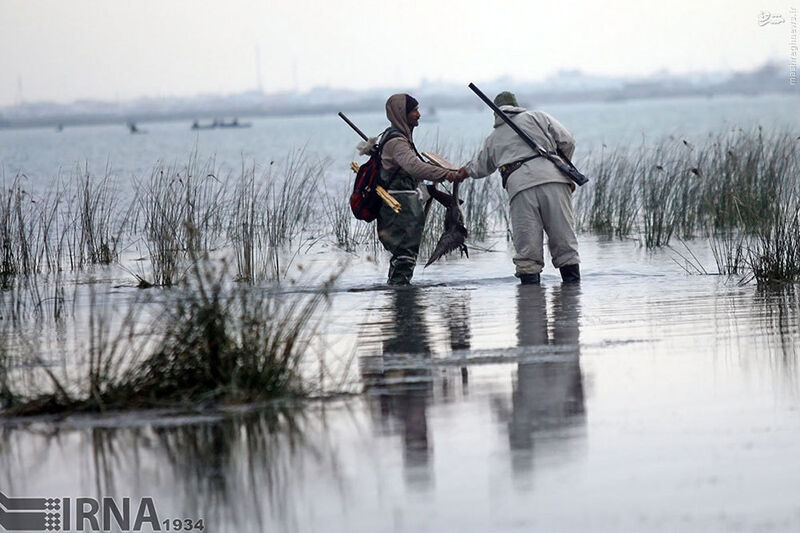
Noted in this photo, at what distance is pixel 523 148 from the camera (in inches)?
434

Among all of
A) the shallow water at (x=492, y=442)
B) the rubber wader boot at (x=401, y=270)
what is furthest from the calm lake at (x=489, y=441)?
the rubber wader boot at (x=401, y=270)

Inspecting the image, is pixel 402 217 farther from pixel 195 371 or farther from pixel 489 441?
pixel 489 441

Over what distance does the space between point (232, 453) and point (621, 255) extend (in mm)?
9659

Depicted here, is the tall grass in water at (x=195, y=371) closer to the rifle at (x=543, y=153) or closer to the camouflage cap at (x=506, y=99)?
the rifle at (x=543, y=153)

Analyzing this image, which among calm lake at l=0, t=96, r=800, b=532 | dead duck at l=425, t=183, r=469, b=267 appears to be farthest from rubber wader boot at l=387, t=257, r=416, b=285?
calm lake at l=0, t=96, r=800, b=532

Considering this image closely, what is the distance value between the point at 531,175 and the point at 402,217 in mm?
1150

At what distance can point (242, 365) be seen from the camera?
6.51 metres

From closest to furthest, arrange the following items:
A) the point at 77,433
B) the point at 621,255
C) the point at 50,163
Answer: the point at 77,433 → the point at 621,255 → the point at 50,163

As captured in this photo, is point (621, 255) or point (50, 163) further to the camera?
point (50, 163)

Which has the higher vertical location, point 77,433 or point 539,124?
point 539,124

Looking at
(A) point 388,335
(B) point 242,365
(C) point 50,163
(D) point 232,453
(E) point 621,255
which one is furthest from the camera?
(C) point 50,163

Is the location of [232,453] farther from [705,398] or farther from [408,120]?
[408,120]

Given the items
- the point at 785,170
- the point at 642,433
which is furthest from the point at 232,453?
the point at 785,170

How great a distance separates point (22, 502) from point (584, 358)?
351cm
